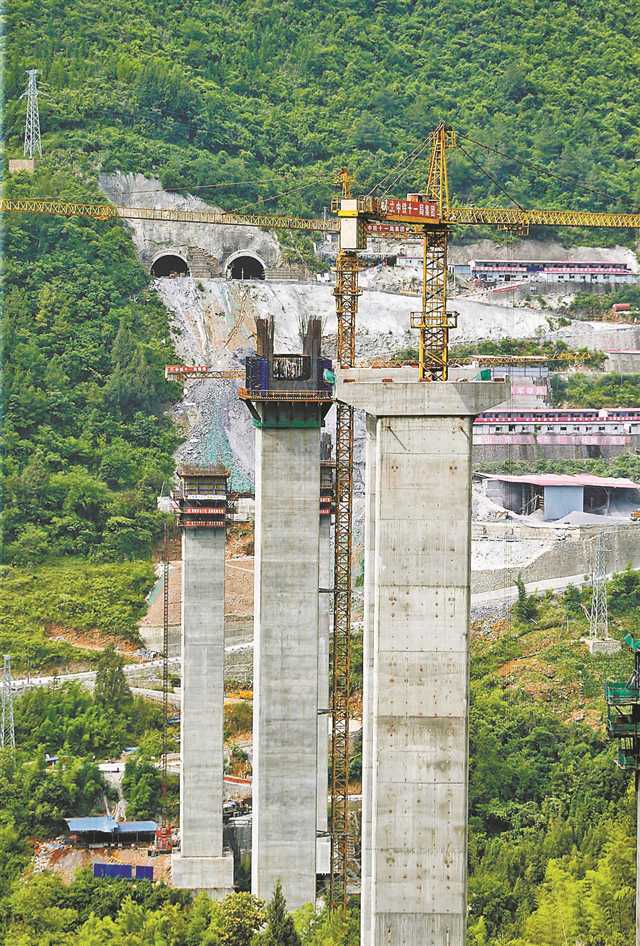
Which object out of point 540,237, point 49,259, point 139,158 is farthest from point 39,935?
point 540,237

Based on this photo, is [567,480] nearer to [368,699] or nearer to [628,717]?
[368,699]

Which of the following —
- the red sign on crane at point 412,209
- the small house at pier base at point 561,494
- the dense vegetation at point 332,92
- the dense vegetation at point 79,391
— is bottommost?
the red sign on crane at point 412,209

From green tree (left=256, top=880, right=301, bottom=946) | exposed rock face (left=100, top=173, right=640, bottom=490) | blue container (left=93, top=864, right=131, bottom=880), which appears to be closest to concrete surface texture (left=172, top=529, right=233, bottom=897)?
blue container (left=93, top=864, right=131, bottom=880)

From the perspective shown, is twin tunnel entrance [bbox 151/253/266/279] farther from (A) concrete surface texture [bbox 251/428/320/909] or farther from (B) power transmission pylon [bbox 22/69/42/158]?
(A) concrete surface texture [bbox 251/428/320/909]

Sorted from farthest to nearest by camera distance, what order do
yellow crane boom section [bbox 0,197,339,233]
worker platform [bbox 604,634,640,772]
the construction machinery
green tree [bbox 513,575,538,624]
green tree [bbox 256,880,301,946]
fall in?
yellow crane boom section [bbox 0,197,339,233] < green tree [bbox 513,575,538,624] < green tree [bbox 256,880,301,946] < the construction machinery < worker platform [bbox 604,634,640,772]

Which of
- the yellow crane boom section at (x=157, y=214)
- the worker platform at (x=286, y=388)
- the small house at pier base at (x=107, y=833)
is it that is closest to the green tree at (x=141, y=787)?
the small house at pier base at (x=107, y=833)

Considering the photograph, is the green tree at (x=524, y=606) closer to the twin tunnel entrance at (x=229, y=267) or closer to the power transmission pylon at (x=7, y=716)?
the power transmission pylon at (x=7, y=716)
